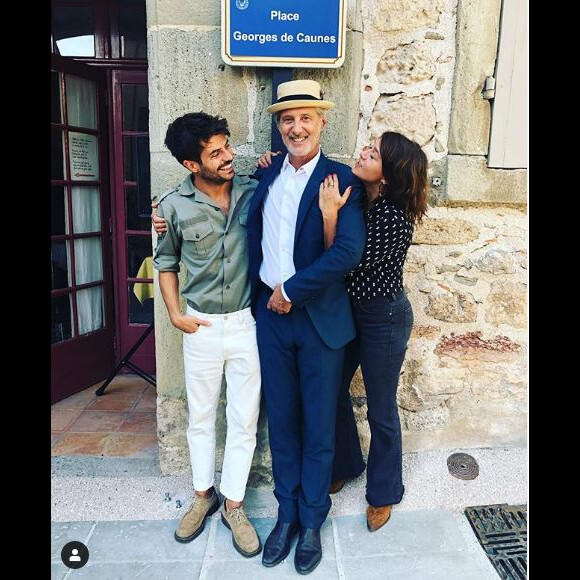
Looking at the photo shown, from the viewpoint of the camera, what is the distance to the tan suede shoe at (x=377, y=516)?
2738 millimetres

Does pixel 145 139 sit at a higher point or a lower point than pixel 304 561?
higher

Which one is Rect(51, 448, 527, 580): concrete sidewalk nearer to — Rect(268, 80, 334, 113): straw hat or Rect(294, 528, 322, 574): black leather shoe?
Rect(294, 528, 322, 574): black leather shoe

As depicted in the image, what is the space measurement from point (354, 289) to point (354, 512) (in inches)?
47.7

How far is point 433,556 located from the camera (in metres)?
2.55

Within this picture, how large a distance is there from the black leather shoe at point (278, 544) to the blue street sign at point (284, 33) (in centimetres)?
224

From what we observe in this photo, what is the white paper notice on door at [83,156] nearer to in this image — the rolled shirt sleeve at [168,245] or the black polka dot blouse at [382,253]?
the rolled shirt sleeve at [168,245]

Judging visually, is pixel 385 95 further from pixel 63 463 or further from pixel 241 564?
pixel 63 463

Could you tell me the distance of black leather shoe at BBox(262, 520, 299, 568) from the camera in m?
2.52

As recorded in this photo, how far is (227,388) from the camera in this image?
2680 millimetres

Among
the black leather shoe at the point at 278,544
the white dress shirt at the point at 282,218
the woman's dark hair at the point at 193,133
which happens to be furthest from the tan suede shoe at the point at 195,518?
the woman's dark hair at the point at 193,133

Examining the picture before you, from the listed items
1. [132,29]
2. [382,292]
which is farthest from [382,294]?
[132,29]

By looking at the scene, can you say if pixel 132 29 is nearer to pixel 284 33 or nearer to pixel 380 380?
pixel 284 33

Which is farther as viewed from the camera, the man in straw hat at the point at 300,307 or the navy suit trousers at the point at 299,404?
the navy suit trousers at the point at 299,404
